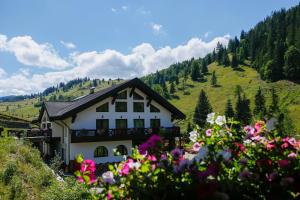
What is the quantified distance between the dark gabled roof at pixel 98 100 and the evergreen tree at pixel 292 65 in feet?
329

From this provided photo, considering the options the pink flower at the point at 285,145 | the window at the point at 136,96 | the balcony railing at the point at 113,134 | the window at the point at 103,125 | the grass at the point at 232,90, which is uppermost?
the grass at the point at 232,90

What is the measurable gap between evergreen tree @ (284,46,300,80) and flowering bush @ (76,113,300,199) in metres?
125

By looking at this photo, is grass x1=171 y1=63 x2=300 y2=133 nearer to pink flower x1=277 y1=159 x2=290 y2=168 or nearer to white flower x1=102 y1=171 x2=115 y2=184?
pink flower x1=277 y1=159 x2=290 y2=168

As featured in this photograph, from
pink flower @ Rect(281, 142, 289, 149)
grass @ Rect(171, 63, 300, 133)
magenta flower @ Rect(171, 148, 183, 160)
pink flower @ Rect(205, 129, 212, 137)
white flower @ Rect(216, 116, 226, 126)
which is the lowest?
magenta flower @ Rect(171, 148, 183, 160)

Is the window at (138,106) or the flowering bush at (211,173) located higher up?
the window at (138,106)

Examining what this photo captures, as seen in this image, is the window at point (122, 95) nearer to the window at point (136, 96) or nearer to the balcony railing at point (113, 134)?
the window at point (136, 96)

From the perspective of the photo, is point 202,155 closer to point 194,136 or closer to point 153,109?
point 194,136

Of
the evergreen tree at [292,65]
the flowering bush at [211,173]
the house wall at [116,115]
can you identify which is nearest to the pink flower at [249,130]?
the flowering bush at [211,173]

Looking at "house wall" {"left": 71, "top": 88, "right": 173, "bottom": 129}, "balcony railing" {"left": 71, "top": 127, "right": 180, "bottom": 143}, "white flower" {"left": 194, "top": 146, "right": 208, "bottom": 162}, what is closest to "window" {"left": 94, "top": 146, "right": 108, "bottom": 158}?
"balcony railing" {"left": 71, "top": 127, "right": 180, "bottom": 143}

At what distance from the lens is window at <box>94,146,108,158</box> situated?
2706 cm

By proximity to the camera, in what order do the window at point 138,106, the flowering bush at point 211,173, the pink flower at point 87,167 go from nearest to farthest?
1. the flowering bush at point 211,173
2. the pink flower at point 87,167
3. the window at point 138,106

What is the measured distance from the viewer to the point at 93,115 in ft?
89.1

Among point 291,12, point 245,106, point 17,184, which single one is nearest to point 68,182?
point 17,184

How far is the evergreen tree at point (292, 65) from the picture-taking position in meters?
117
